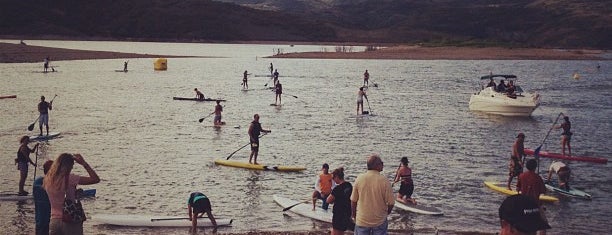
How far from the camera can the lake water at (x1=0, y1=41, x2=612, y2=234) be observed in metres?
19.4

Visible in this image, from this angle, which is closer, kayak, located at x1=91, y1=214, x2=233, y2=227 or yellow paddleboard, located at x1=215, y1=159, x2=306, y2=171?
kayak, located at x1=91, y1=214, x2=233, y2=227

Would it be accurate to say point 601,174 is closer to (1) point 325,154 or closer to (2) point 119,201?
(1) point 325,154

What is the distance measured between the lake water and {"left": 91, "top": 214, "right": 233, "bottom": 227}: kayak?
219 millimetres

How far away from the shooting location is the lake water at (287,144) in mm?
19359

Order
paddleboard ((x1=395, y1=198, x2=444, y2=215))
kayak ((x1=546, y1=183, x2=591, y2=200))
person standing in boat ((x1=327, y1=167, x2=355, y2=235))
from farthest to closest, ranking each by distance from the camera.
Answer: kayak ((x1=546, y1=183, x2=591, y2=200)) < paddleboard ((x1=395, y1=198, x2=444, y2=215)) < person standing in boat ((x1=327, y1=167, x2=355, y2=235))

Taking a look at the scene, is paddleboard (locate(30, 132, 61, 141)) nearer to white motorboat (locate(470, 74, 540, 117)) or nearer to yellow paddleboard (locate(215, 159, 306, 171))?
yellow paddleboard (locate(215, 159, 306, 171))

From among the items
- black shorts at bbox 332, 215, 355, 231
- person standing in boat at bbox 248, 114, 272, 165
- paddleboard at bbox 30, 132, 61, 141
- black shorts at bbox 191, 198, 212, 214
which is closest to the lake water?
paddleboard at bbox 30, 132, 61, 141

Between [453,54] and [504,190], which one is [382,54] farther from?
[504,190]

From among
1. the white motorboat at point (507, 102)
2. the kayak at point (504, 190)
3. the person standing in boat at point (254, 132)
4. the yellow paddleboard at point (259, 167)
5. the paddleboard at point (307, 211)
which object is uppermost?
the white motorboat at point (507, 102)

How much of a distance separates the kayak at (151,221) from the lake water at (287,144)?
0.22 meters

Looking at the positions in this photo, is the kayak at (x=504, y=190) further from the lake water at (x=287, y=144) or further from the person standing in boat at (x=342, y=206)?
the person standing in boat at (x=342, y=206)

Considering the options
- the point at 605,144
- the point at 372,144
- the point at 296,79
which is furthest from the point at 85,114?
the point at 296,79

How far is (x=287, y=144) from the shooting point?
Result: 103 ft

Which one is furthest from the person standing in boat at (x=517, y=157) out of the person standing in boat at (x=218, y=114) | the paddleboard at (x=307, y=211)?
the person standing in boat at (x=218, y=114)
